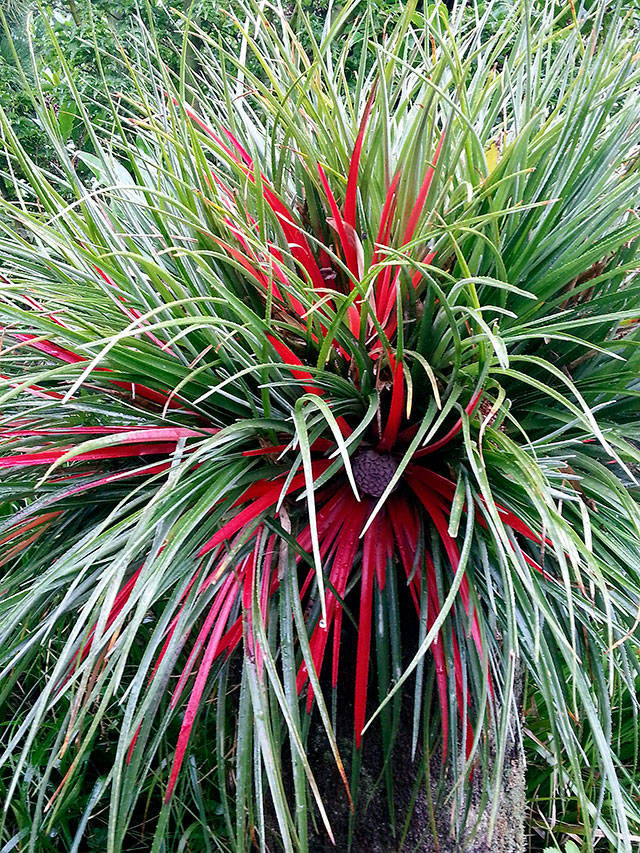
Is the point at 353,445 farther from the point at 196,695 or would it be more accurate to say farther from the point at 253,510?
the point at 196,695

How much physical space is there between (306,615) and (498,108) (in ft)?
1.82

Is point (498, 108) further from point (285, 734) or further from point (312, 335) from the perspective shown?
point (285, 734)

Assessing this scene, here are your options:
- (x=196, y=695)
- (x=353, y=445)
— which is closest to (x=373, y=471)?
(x=353, y=445)

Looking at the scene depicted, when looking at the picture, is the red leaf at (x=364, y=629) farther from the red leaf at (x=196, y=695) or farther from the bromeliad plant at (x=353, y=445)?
the red leaf at (x=196, y=695)

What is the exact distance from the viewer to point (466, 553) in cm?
50

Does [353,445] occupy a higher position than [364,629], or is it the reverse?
[353,445]

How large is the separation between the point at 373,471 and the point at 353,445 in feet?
0.14

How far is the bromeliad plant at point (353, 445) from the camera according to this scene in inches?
20.7

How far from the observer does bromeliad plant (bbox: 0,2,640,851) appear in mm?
526

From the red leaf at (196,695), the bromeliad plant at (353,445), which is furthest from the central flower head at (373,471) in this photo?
the red leaf at (196,695)

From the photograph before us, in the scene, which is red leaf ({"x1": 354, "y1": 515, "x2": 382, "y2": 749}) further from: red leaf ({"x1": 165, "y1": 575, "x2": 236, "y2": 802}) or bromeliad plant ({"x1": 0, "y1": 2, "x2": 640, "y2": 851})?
red leaf ({"x1": 165, "y1": 575, "x2": 236, "y2": 802})

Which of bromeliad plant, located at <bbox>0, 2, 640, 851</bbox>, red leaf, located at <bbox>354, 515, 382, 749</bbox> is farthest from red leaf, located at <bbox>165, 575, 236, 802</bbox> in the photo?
red leaf, located at <bbox>354, 515, 382, 749</bbox>

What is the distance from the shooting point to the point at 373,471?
24.5 inches

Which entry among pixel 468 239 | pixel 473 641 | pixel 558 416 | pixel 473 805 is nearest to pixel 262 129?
pixel 468 239
